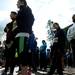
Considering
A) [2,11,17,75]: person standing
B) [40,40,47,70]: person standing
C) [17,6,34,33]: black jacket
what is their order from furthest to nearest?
[40,40,47,70]: person standing
[2,11,17,75]: person standing
[17,6,34,33]: black jacket

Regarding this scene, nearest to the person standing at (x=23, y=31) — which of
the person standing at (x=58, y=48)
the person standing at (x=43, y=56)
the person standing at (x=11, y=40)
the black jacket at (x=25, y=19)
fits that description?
the black jacket at (x=25, y=19)

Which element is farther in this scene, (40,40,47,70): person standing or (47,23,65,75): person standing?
(40,40,47,70): person standing

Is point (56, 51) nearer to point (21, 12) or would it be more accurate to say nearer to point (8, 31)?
point (8, 31)

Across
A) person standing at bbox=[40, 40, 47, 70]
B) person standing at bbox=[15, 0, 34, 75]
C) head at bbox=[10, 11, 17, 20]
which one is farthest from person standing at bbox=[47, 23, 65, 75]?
person standing at bbox=[40, 40, 47, 70]

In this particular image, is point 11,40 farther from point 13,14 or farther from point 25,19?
point 25,19

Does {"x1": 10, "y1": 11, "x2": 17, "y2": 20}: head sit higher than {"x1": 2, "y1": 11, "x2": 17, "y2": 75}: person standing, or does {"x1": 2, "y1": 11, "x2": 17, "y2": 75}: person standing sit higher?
{"x1": 10, "y1": 11, "x2": 17, "y2": 20}: head

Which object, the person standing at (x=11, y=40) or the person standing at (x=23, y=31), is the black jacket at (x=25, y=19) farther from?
the person standing at (x=11, y=40)

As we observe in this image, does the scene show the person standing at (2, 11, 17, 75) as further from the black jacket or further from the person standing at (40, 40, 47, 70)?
the person standing at (40, 40, 47, 70)

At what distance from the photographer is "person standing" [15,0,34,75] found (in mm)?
7570

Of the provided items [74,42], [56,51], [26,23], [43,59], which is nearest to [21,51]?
[26,23]

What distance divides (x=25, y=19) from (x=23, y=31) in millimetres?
328

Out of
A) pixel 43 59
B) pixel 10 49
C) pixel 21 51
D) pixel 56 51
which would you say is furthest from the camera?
pixel 43 59

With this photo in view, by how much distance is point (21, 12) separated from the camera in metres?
7.98

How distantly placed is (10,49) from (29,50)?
224 cm
